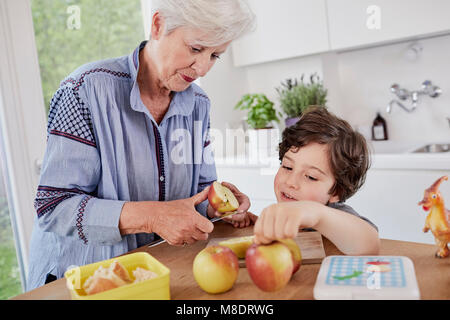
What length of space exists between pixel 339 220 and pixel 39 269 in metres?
0.83

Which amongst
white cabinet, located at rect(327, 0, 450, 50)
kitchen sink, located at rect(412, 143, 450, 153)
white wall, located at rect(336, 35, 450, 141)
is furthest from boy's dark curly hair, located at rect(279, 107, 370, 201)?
white wall, located at rect(336, 35, 450, 141)

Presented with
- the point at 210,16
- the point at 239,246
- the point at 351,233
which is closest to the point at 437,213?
the point at 351,233

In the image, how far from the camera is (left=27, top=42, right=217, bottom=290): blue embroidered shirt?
1088mm

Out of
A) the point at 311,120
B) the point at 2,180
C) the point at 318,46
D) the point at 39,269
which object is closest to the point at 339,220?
the point at 311,120

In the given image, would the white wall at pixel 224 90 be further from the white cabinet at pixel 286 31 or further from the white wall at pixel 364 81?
the white cabinet at pixel 286 31

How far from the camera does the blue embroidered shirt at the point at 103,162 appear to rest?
3.57 ft

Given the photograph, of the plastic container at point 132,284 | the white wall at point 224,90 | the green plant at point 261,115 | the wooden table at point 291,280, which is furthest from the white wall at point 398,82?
the plastic container at point 132,284

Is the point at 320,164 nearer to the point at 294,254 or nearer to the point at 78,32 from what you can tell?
the point at 294,254

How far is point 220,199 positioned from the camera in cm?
115

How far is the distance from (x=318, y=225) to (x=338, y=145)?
0.50 m

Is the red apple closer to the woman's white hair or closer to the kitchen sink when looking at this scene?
the woman's white hair

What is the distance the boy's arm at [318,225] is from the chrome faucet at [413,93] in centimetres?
196
